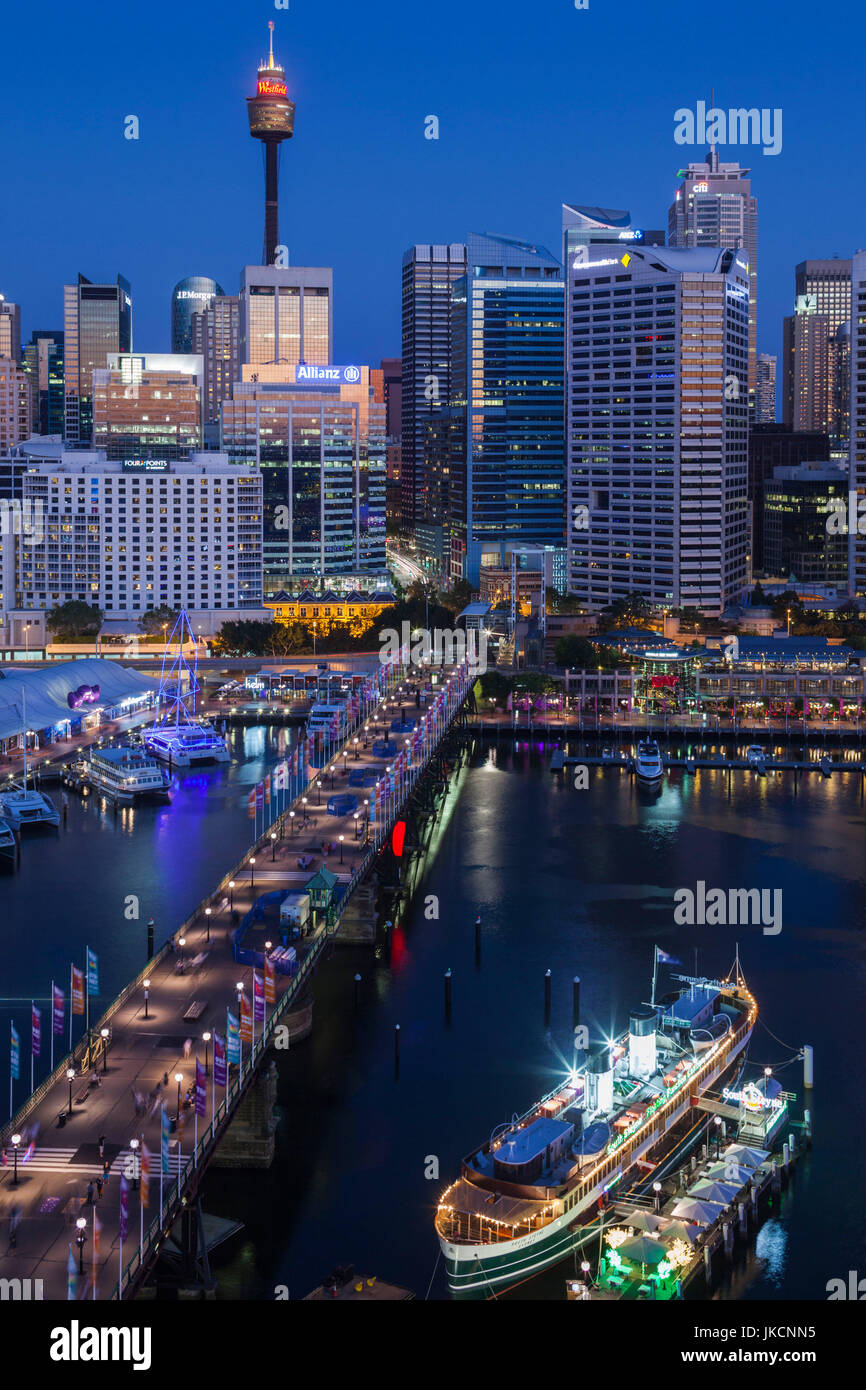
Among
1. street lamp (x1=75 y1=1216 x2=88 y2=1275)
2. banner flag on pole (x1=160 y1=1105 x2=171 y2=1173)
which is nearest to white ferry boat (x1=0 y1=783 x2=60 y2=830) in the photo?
banner flag on pole (x1=160 y1=1105 x2=171 y2=1173)

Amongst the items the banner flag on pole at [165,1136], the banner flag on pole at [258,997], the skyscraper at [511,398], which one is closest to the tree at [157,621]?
the skyscraper at [511,398]

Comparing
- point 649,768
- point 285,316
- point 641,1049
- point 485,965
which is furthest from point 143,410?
point 641,1049

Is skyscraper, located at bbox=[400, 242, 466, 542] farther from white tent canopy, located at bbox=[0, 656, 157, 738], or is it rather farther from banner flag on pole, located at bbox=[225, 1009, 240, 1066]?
banner flag on pole, located at bbox=[225, 1009, 240, 1066]

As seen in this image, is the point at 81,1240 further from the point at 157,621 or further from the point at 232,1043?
the point at 157,621

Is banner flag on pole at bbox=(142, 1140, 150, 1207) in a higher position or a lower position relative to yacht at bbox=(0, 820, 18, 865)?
higher

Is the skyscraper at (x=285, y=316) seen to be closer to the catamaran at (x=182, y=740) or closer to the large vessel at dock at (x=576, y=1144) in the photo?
the catamaran at (x=182, y=740)

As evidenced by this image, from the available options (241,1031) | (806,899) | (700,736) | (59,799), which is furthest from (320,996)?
(700,736)
